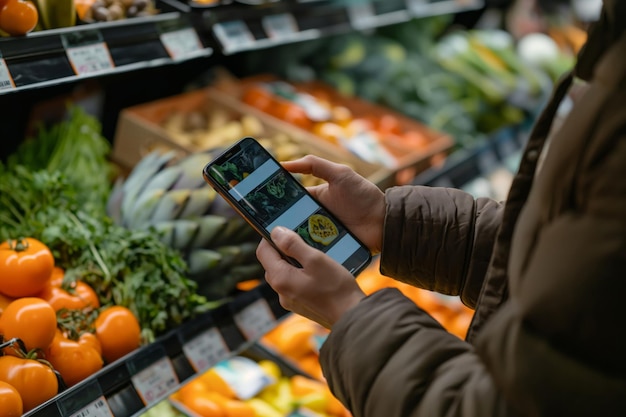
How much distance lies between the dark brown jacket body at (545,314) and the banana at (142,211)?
2.82 feet

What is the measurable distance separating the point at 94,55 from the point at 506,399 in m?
1.12

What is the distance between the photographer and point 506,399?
2.63 feet

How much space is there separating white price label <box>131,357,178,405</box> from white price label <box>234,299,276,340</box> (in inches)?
8.9

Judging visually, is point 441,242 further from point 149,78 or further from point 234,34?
point 149,78

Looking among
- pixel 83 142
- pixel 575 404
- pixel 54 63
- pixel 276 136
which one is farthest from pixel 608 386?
pixel 276 136

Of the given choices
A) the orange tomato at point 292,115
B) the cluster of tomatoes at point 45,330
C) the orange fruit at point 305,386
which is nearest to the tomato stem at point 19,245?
the cluster of tomatoes at point 45,330

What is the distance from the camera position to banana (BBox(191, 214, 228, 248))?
5.56ft

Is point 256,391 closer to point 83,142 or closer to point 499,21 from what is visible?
point 83,142

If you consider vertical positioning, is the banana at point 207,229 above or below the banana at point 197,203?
below

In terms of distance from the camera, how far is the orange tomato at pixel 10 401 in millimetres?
1069

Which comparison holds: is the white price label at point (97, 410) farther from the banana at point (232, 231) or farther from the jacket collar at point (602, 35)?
the jacket collar at point (602, 35)

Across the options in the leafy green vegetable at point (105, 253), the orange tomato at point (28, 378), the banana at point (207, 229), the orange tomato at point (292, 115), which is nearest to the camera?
the orange tomato at point (28, 378)

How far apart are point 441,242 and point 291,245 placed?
15.3 inches

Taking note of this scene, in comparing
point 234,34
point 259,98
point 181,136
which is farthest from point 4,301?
point 259,98
